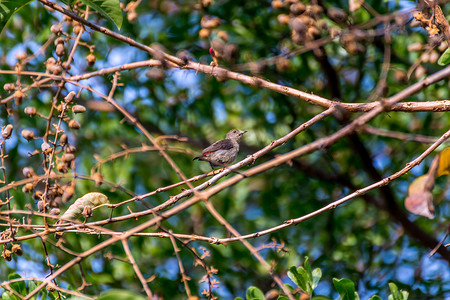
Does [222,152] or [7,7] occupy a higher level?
[7,7]

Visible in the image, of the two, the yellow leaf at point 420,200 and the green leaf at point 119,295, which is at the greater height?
the green leaf at point 119,295

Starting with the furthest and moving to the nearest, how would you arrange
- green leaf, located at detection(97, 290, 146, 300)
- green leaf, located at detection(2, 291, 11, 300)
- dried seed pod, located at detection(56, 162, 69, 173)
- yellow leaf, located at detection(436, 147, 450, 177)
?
1. green leaf, located at detection(2, 291, 11, 300)
2. dried seed pod, located at detection(56, 162, 69, 173)
3. yellow leaf, located at detection(436, 147, 450, 177)
4. green leaf, located at detection(97, 290, 146, 300)

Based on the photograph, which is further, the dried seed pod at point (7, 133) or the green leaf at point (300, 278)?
the dried seed pod at point (7, 133)

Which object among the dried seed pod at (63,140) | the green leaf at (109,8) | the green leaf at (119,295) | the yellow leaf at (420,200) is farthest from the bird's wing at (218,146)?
the green leaf at (119,295)

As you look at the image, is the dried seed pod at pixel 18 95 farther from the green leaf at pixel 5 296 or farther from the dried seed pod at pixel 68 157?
the green leaf at pixel 5 296

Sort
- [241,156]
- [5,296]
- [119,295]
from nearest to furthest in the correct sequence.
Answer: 1. [119,295]
2. [5,296]
3. [241,156]

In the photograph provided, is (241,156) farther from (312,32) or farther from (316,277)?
(316,277)

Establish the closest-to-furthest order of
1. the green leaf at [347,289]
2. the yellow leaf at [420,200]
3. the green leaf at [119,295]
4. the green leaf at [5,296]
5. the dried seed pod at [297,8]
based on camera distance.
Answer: the green leaf at [119,295]
the yellow leaf at [420,200]
the green leaf at [347,289]
the green leaf at [5,296]
the dried seed pod at [297,8]

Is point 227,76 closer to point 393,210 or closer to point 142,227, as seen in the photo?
point 142,227

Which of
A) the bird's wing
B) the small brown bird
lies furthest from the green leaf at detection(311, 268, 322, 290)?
the bird's wing

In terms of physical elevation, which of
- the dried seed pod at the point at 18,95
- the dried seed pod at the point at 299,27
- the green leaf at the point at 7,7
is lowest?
the dried seed pod at the point at 299,27

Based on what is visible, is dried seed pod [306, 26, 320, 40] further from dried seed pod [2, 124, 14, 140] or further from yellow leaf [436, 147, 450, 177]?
dried seed pod [2, 124, 14, 140]

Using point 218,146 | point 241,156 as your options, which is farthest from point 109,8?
point 241,156

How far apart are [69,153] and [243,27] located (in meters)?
2.87
